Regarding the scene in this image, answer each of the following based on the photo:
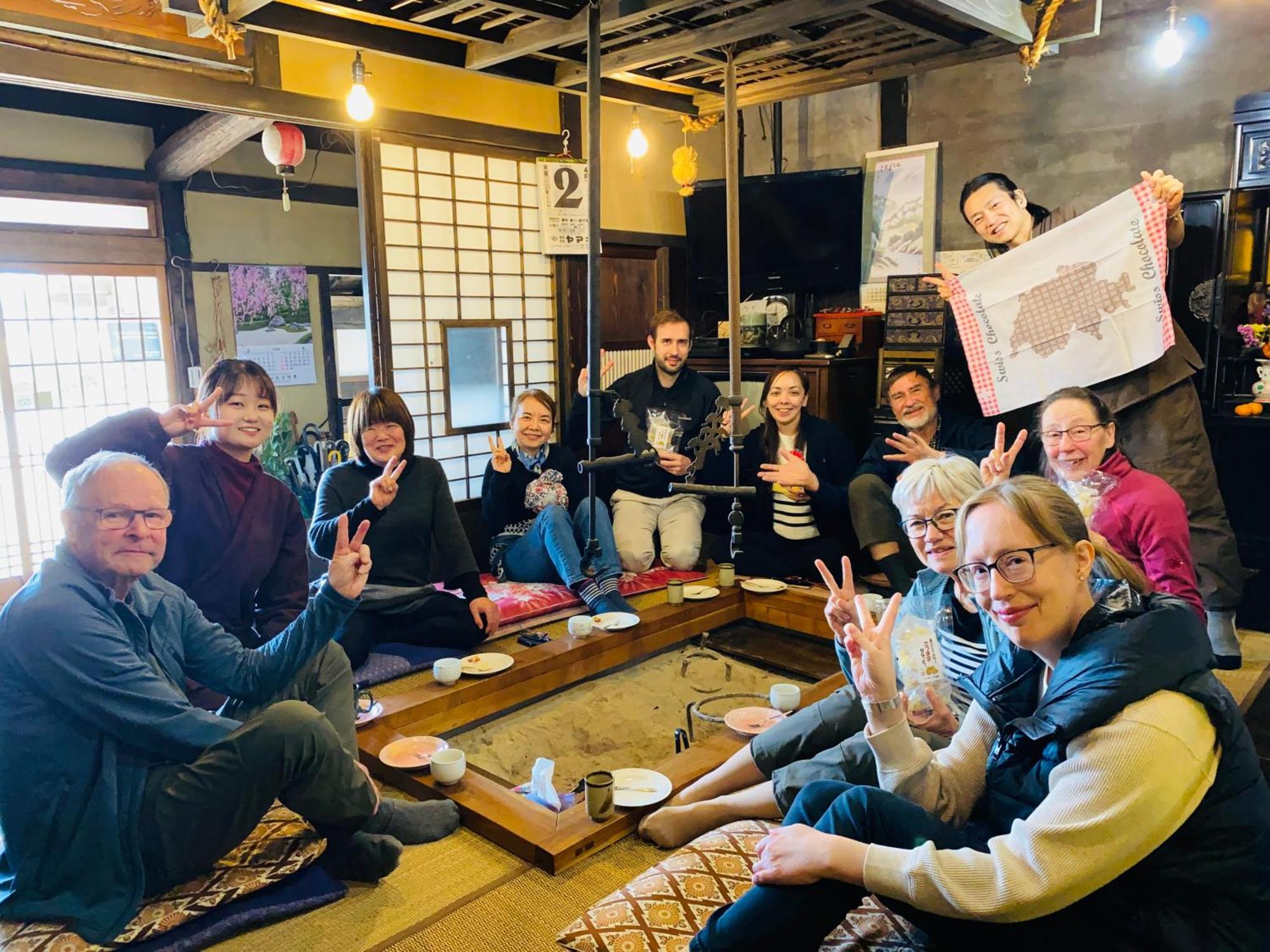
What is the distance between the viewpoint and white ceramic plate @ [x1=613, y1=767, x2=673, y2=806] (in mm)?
2291

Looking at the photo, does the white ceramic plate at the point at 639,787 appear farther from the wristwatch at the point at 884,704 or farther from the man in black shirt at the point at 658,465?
the man in black shirt at the point at 658,465

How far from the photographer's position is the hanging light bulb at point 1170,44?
3822mm

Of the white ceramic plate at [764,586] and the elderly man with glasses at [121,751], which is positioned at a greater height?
the elderly man with glasses at [121,751]

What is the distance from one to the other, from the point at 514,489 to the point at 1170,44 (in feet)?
11.7

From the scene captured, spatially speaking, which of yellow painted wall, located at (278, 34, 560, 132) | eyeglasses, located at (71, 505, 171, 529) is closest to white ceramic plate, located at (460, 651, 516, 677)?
eyeglasses, located at (71, 505, 171, 529)

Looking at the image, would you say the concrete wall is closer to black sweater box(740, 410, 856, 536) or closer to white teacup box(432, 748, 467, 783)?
black sweater box(740, 410, 856, 536)

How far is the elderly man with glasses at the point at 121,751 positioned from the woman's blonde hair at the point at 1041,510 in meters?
1.47

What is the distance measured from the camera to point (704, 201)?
5793 mm

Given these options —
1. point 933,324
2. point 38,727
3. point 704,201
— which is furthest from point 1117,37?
point 38,727

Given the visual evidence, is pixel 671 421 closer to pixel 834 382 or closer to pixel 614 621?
pixel 834 382

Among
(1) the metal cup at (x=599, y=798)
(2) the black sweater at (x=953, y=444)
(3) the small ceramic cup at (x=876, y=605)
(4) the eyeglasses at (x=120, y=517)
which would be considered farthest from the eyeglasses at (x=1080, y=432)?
(4) the eyeglasses at (x=120, y=517)

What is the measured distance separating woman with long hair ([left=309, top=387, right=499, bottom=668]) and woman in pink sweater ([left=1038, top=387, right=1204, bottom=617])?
7.18 ft

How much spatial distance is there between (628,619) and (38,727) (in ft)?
7.11

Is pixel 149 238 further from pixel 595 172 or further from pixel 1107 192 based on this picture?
pixel 1107 192
